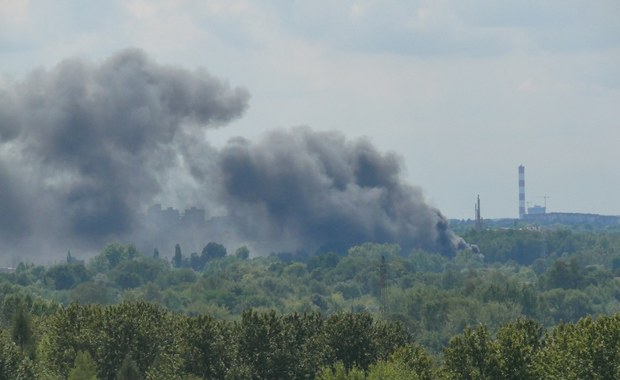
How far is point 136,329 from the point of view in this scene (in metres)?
106

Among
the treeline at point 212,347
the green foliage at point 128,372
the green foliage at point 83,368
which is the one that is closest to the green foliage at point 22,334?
the treeline at point 212,347

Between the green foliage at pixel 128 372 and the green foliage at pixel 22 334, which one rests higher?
the green foliage at pixel 22 334

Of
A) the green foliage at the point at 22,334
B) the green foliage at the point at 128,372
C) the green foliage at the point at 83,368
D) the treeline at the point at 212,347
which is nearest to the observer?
the treeline at the point at 212,347

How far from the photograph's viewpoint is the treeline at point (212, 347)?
303ft

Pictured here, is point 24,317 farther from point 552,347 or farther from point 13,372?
point 552,347

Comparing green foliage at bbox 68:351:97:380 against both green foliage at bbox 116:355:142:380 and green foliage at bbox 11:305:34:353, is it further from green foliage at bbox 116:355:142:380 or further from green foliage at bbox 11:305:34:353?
green foliage at bbox 11:305:34:353

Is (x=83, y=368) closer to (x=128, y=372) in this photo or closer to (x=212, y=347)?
(x=128, y=372)

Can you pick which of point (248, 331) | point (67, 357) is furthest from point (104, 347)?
point (248, 331)

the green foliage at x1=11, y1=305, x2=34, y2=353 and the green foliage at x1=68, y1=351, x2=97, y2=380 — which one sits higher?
the green foliage at x1=11, y1=305, x2=34, y2=353

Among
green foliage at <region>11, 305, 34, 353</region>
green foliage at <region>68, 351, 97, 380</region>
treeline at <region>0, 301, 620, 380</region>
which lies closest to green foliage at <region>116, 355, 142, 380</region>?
treeline at <region>0, 301, 620, 380</region>

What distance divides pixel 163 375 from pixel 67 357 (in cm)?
1061

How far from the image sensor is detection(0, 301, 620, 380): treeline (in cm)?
9250

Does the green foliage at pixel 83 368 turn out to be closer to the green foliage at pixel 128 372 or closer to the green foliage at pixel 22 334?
the green foliage at pixel 128 372

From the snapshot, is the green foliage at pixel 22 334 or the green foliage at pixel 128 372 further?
the green foliage at pixel 22 334
